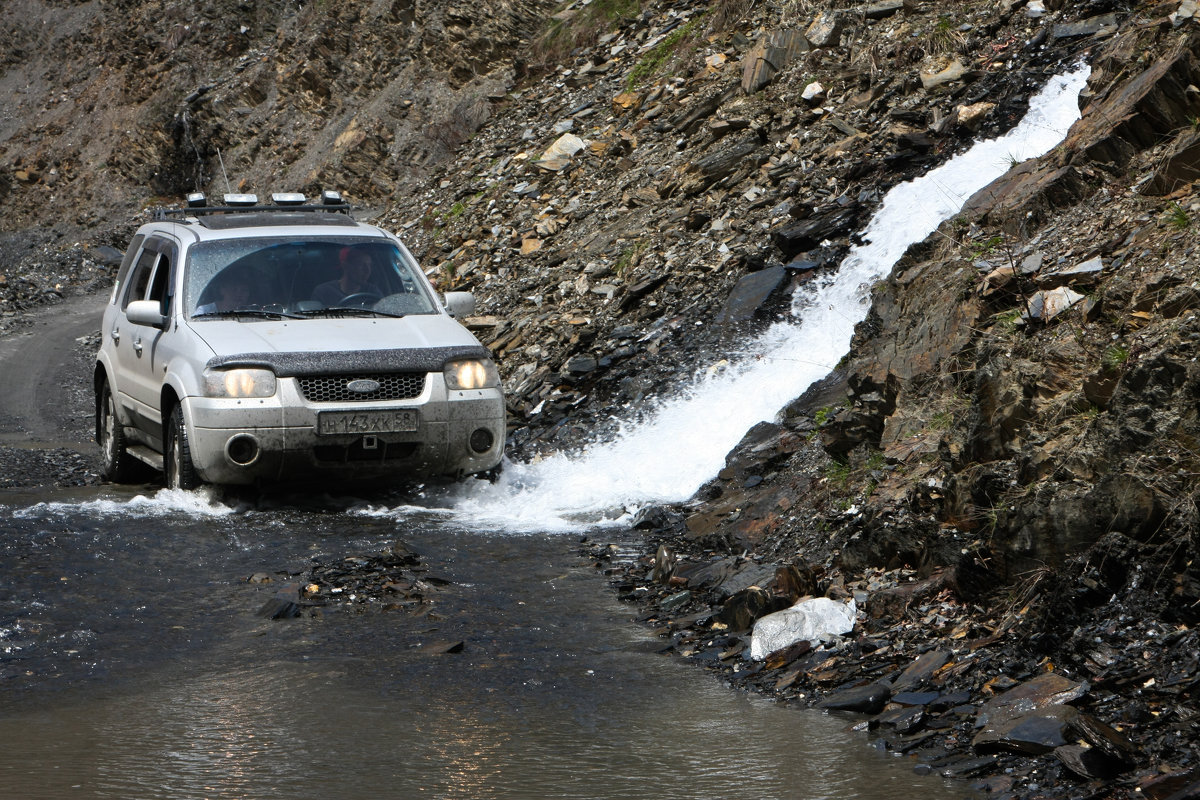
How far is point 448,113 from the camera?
23969mm

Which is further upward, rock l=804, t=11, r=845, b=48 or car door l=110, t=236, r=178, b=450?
rock l=804, t=11, r=845, b=48

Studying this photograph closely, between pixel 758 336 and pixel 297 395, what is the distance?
4601mm

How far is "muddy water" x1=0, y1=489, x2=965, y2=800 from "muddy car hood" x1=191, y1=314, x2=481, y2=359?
127 centimetres

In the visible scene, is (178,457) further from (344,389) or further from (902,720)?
(902,720)

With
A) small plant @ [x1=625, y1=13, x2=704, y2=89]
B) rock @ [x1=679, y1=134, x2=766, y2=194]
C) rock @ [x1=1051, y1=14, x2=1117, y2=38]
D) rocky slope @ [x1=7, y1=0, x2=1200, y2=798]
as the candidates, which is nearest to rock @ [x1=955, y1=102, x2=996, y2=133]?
rocky slope @ [x1=7, y1=0, x2=1200, y2=798]

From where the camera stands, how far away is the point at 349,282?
9.47 m

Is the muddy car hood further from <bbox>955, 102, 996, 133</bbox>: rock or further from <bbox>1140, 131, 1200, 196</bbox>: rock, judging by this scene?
<bbox>955, 102, 996, 133</bbox>: rock

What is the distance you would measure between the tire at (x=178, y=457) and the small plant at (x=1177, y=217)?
5.84 meters

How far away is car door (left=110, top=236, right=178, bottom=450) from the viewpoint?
30.2ft

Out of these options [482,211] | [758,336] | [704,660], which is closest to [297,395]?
[704,660]

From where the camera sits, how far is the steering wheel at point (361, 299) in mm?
9352

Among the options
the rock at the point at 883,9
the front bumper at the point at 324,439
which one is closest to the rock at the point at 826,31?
the rock at the point at 883,9

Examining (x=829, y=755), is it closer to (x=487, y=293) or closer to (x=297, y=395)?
(x=297, y=395)

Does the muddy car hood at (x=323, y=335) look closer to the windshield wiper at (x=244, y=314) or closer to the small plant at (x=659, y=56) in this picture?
the windshield wiper at (x=244, y=314)
